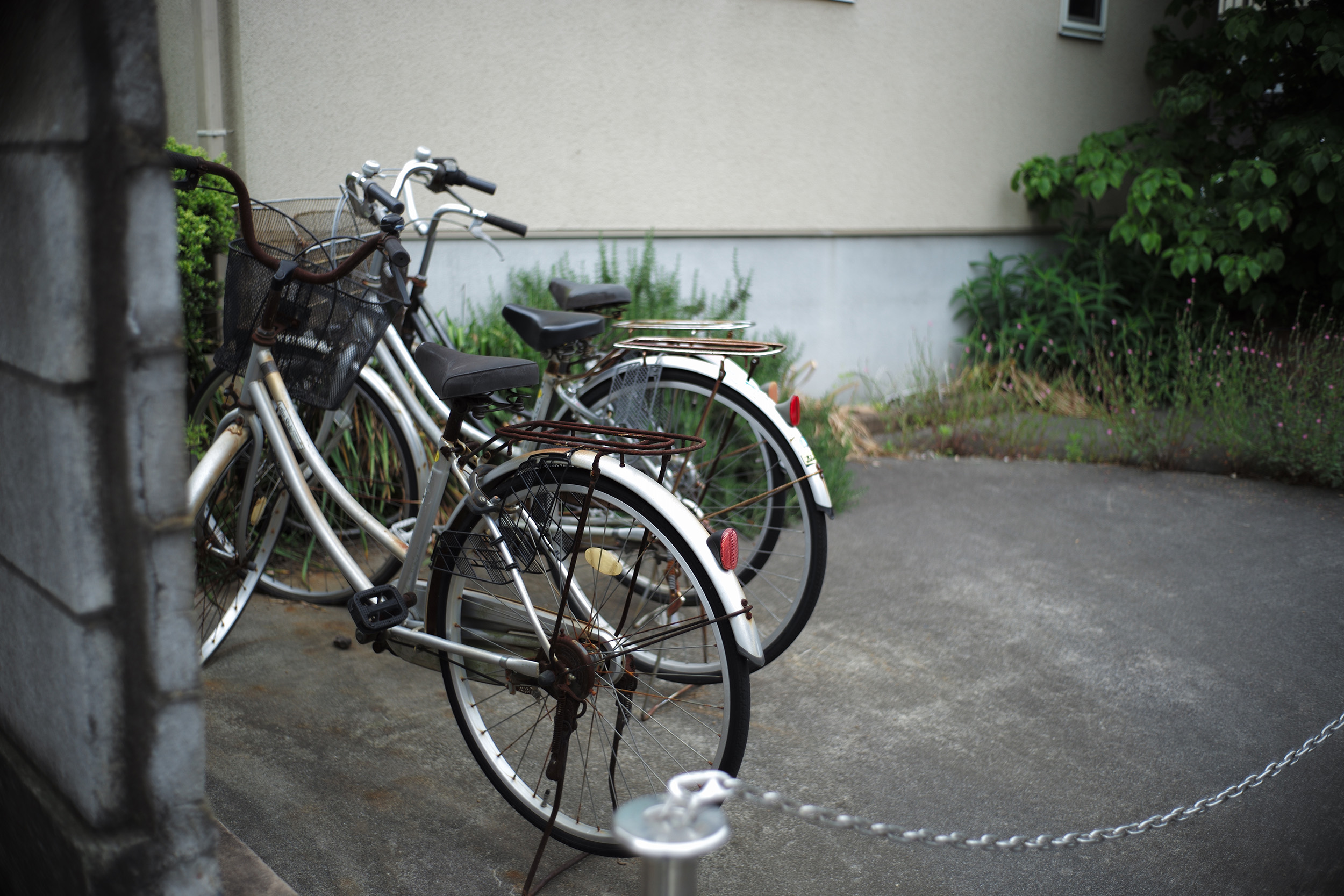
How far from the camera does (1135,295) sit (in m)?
7.76

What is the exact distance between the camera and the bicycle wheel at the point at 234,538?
3070 millimetres

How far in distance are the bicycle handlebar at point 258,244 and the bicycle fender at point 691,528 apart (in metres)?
0.67

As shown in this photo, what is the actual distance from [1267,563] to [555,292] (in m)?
3.40

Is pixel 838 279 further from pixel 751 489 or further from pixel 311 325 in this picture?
pixel 311 325

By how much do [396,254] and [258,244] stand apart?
0.34 meters

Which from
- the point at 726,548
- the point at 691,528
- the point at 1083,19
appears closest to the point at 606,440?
the point at 691,528

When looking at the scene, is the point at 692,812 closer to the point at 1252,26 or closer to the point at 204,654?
the point at 204,654

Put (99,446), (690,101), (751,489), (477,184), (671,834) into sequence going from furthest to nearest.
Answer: (690,101), (751,489), (477,184), (99,446), (671,834)

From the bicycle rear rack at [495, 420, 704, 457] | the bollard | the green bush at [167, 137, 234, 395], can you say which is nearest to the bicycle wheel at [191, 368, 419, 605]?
the green bush at [167, 137, 234, 395]

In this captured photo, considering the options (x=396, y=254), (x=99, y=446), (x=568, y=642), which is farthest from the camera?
(x=396, y=254)

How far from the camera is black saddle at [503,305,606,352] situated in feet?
10.0

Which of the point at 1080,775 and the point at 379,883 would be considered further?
the point at 1080,775

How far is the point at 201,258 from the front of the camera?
12.6ft

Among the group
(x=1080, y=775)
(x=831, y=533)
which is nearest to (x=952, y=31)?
(x=831, y=533)
